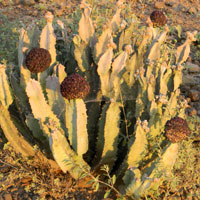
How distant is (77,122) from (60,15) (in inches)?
135

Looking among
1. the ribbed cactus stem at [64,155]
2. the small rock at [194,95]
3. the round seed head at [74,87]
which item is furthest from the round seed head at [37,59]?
the small rock at [194,95]

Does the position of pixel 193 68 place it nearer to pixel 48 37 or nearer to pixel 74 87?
pixel 48 37

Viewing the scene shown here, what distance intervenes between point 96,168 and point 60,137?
21.5 inches

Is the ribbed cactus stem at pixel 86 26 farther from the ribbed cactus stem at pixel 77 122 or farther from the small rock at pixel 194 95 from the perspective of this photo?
the small rock at pixel 194 95

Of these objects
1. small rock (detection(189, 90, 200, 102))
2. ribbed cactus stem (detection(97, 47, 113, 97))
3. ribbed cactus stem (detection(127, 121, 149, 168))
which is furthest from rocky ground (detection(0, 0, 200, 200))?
ribbed cactus stem (detection(97, 47, 113, 97))

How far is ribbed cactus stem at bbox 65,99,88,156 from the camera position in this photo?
77.2 inches

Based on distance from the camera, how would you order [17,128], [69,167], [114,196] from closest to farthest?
1. [69,167]
2. [114,196]
3. [17,128]

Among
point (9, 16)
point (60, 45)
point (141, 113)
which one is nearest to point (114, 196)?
point (141, 113)

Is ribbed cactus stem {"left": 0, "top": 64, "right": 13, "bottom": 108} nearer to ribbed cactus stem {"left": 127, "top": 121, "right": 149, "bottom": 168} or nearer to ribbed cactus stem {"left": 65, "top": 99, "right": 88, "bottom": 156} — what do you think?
ribbed cactus stem {"left": 65, "top": 99, "right": 88, "bottom": 156}

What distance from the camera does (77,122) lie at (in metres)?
2.00

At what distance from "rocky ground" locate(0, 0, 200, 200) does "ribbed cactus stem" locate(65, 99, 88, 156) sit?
1.21ft

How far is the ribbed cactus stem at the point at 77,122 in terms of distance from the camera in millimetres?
1962

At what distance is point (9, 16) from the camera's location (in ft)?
15.8

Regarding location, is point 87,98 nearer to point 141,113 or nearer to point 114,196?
point 141,113
